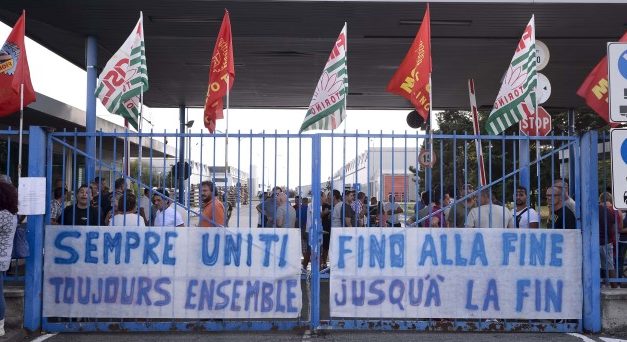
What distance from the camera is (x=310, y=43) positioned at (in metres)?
14.4

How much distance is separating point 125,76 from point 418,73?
160 inches

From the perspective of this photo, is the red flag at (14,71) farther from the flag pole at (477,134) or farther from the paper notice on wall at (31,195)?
the flag pole at (477,134)

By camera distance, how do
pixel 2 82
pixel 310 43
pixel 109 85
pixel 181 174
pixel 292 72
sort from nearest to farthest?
pixel 2 82 → pixel 109 85 → pixel 310 43 → pixel 292 72 → pixel 181 174

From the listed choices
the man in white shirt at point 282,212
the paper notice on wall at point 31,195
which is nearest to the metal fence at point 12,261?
the paper notice on wall at point 31,195

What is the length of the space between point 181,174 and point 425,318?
1288 cm

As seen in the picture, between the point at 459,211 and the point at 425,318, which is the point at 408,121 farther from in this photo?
the point at 425,318

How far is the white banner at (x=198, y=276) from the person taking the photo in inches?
308

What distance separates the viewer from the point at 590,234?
7.88 meters

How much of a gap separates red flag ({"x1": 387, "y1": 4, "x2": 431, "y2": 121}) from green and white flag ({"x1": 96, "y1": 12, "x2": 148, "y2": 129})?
135 inches

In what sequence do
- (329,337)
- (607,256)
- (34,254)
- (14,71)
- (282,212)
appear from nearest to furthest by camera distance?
(329,337)
(34,254)
(14,71)
(607,256)
(282,212)

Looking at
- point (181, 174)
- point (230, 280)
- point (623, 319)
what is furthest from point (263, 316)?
point (181, 174)

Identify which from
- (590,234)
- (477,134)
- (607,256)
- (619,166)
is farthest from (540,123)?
(619,166)

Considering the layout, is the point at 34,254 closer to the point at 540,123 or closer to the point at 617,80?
the point at 617,80

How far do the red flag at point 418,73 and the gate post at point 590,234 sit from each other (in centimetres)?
194
